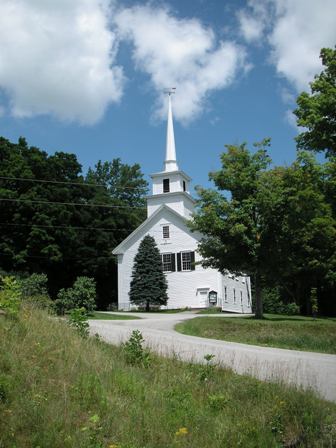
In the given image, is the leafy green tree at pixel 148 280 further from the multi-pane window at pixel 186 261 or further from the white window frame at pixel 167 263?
the multi-pane window at pixel 186 261

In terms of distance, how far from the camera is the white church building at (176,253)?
146ft

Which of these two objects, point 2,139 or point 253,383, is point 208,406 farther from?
point 2,139

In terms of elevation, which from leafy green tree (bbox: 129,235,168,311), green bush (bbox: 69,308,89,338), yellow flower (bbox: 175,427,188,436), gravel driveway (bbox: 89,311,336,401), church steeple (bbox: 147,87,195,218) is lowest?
yellow flower (bbox: 175,427,188,436)

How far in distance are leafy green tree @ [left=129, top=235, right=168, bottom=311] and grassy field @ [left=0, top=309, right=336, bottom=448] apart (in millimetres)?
35070

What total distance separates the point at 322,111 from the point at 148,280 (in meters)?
24.8

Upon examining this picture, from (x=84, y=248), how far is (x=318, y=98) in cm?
3203

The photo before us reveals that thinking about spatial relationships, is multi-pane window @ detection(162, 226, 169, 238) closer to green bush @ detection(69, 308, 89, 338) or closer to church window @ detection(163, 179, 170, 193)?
church window @ detection(163, 179, 170, 193)

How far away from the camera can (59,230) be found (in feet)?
159

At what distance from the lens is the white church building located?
4438cm

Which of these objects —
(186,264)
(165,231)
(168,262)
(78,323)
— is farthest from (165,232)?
(78,323)

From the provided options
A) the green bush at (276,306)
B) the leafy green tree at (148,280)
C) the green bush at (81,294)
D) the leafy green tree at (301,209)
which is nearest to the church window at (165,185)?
the leafy green tree at (148,280)

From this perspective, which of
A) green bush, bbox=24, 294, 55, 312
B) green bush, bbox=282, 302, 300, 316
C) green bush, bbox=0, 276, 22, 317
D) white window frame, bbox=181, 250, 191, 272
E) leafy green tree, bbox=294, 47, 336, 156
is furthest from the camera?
green bush, bbox=282, 302, 300, 316

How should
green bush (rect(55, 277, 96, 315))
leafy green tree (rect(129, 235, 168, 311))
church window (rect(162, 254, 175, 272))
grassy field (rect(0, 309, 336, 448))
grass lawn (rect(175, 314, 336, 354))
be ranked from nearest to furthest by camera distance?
grassy field (rect(0, 309, 336, 448))
grass lawn (rect(175, 314, 336, 354))
green bush (rect(55, 277, 96, 315))
leafy green tree (rect(129, 235, 168, 311))
church window (rect(162, 254, 175, 272))

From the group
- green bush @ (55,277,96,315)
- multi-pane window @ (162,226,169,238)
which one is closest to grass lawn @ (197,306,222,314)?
multi-pane window @ (162,226,169,238)
